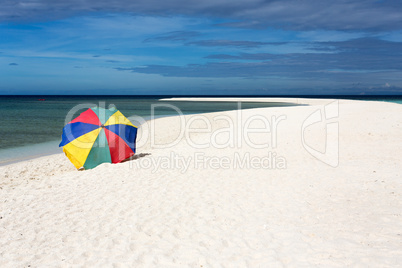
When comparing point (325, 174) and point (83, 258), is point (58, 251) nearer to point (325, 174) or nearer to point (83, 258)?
point (83, 258)

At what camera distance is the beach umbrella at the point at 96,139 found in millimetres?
9969

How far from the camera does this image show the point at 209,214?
6273 mm

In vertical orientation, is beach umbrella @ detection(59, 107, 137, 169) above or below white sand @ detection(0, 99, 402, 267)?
above

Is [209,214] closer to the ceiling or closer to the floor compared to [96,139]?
closer to the floor

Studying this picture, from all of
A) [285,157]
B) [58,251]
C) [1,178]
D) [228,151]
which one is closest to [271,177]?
[285,157]

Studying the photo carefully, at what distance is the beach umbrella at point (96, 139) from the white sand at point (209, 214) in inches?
22.5

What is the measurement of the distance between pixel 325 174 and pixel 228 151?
4.39 m

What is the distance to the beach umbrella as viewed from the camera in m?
9.97

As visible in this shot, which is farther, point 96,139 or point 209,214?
point 96,139

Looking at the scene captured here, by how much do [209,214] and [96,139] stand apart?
5453mm

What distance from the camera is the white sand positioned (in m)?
4.69

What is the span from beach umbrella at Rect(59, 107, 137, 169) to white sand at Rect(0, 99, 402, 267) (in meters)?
0.57

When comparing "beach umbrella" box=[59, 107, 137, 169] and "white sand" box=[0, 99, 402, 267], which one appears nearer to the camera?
"white sand" box=[0, 99, 402, 267]

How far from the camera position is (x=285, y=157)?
11305 mm
